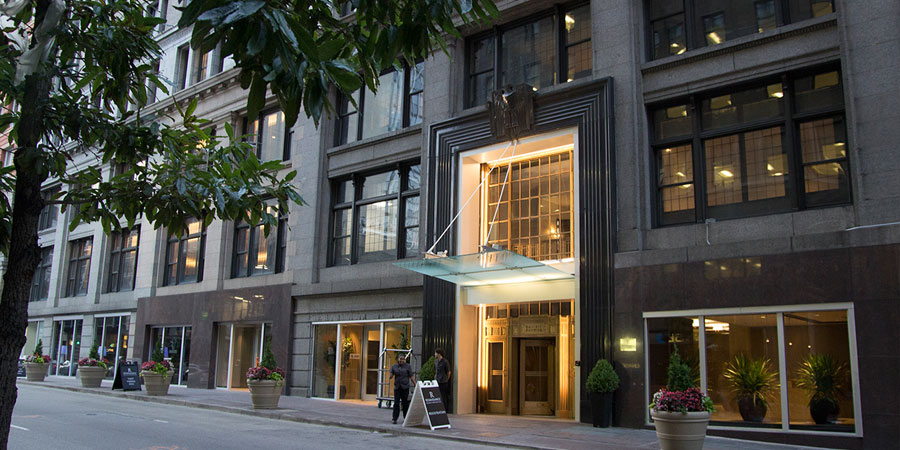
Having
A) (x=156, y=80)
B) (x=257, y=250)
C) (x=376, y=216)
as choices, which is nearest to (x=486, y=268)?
(x=376, y=216)

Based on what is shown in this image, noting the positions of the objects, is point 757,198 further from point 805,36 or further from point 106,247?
point 106,247

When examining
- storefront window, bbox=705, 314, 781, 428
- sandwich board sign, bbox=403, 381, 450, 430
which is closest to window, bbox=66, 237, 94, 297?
sandwich board sign, bbox=403, 381, 450, 430

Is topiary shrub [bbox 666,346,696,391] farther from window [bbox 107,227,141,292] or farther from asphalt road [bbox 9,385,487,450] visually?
window [bbox 107,227,141,292]

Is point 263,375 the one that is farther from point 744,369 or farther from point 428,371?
point 744,369

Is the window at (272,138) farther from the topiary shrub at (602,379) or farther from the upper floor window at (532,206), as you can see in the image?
the topiary shrub at (602,379)

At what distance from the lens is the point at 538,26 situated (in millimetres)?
21344

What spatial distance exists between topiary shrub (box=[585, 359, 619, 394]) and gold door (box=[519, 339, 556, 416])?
370cm

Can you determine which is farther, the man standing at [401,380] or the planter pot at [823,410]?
the man standing at [401,380]

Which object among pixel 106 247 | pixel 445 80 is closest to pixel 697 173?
pixel 445 80

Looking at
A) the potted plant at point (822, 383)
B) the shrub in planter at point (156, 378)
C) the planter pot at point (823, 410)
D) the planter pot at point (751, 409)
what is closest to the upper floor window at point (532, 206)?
the planter pot at point (751, 409)

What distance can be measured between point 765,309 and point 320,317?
15.5 metres

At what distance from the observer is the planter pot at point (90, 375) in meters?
28.6

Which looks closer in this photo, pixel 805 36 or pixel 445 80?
pixel 805 36

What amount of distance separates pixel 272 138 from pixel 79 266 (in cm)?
1825
